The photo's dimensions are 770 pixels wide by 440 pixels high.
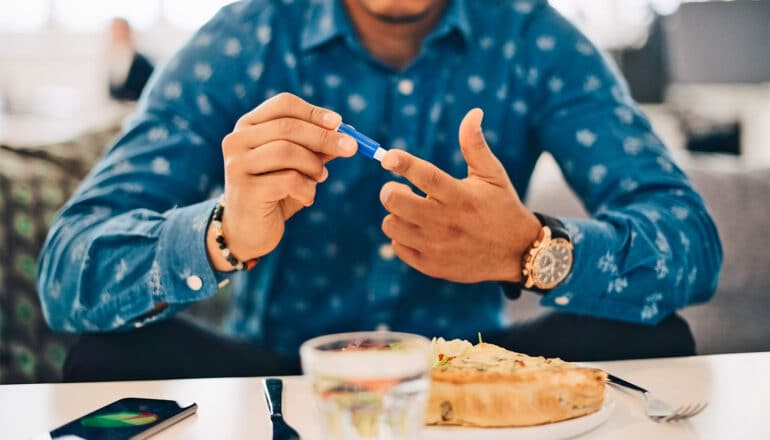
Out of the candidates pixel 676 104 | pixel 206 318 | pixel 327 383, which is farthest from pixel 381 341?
pixel 676 104

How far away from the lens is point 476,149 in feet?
2.48

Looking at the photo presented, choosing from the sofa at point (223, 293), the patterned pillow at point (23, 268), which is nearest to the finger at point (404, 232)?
the sofa at point (223, 293)

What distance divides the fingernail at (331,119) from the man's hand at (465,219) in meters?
0.09

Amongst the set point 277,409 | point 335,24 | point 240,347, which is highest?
point 335,24

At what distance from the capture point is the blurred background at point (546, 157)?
4.00 ft

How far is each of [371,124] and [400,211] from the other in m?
0.35

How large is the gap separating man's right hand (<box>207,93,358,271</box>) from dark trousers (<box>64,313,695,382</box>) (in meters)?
0.21

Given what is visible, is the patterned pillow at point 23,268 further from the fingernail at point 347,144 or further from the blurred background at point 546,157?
the fingernail at point 347,144

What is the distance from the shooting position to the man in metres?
0.90

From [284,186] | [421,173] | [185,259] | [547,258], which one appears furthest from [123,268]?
[547,258]

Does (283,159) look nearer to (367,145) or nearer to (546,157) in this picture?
(367,145)

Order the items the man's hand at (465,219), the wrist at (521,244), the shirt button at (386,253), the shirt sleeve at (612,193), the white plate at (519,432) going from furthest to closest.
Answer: the shirt button at (386,253) → the shirt sleeve at (612,193) → the wrist at (521,244) → the man's hand at (465,219) → the white plate at (519,432)

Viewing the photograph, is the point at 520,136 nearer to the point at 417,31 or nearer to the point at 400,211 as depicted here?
the point at 417,31

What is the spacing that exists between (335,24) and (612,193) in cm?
48
